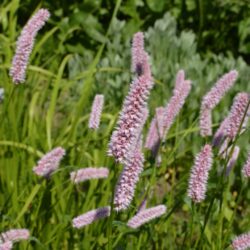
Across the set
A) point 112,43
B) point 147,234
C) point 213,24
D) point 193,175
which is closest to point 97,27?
point 112,43

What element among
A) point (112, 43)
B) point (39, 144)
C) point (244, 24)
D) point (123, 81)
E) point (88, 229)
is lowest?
point (88, 229)

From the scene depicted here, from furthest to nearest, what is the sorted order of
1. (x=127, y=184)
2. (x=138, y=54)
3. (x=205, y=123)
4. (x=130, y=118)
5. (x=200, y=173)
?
(x=205, y=123), (x=138, y=54), (x=200, y=173), (x=127, y=184), (x=130, y=118)

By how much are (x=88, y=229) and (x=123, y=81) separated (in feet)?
5.97

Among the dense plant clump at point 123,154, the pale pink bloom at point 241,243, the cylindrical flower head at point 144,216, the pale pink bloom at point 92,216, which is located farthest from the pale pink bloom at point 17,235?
the pale pink bloom at point 241,243

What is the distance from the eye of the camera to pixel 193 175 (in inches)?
73.2

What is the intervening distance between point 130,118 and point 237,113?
0.54 meters

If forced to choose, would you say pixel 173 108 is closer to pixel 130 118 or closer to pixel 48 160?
pixel 48 160

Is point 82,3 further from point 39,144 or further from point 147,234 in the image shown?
point 147,234

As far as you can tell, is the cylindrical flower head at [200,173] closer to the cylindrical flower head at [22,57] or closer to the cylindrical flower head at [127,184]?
the cylindrical flower head at [127,184]

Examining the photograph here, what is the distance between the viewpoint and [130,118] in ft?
5.00

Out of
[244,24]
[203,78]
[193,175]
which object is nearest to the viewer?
[193,175]

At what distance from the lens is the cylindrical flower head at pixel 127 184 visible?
1.72 m

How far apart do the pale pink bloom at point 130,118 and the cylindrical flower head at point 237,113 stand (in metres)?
0.46

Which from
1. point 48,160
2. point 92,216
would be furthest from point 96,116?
point 92,216
